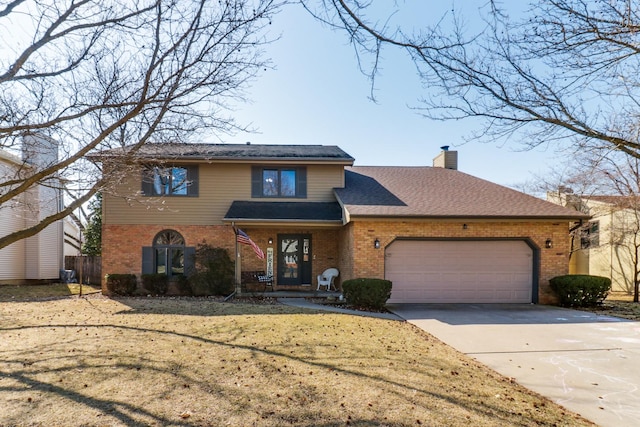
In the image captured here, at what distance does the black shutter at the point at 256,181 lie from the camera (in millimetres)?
14555

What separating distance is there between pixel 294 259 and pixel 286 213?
217 centimetres

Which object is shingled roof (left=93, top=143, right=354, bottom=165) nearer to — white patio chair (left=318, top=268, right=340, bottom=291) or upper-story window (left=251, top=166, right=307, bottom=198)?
upper-story window (left=251, top=166, right=307, bottom=198)

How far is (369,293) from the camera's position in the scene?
10625 mm

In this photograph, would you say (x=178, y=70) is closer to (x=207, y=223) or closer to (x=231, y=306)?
(x=231, y=306)

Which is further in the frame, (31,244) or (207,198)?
(31,244)

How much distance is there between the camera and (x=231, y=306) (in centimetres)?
1074

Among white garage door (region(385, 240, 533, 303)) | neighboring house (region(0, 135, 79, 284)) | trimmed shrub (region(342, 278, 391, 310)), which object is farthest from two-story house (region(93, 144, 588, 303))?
neighboring house (region(0, 135, 79, 284))

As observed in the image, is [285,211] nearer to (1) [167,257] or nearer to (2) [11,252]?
(1) [167,257]

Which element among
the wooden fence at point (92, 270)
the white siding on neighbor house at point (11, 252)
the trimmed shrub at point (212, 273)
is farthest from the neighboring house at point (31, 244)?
the trimmed shrub at point (212, 273)

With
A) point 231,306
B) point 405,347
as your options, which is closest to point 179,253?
point 231,306

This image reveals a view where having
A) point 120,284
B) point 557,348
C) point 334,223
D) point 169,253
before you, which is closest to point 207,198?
point 169,253

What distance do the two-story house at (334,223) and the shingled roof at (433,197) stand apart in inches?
1.6

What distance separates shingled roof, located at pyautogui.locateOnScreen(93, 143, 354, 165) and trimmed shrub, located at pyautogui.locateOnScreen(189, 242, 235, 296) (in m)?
3.38

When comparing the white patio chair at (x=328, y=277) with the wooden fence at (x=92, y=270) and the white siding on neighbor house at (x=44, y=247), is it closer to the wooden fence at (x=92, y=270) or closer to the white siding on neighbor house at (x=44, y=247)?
the wooden fence at (x=92, y=270)
